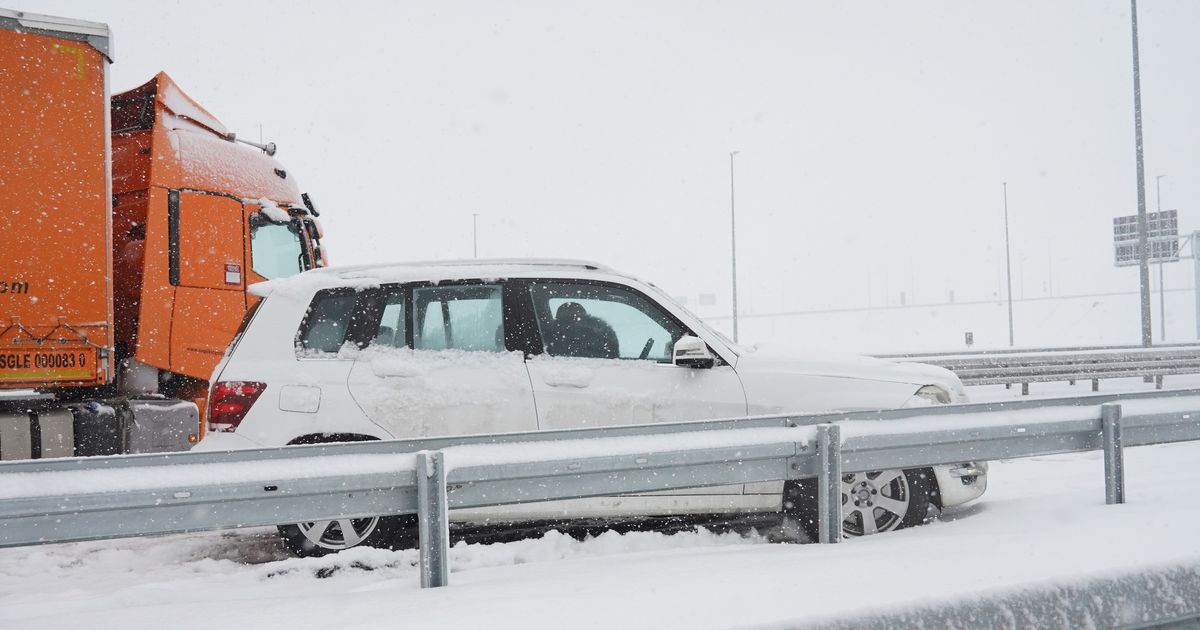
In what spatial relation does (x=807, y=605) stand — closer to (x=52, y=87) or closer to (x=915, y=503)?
(x=915, y=503)

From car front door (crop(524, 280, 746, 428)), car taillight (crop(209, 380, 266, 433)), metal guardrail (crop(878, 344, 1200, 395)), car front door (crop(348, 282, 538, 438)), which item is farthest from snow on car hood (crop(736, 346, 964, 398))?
metal guardrail (crop(878, 344, 1200, 395))

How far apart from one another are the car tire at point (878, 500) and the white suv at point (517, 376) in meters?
0.01

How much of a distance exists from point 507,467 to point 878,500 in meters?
2.52

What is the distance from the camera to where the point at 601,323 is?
5.38m

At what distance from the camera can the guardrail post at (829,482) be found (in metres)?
4.32

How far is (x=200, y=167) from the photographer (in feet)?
29.3

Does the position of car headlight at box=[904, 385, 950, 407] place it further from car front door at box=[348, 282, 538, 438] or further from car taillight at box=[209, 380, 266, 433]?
car taillight at box=[209, 380, 266, 433]

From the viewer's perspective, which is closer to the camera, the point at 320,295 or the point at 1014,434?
the point at 1014,434

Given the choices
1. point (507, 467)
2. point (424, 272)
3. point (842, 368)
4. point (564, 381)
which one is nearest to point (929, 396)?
point (842, 368)

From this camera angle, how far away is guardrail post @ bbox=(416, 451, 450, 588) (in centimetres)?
361

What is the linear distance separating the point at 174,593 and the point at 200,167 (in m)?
6.29

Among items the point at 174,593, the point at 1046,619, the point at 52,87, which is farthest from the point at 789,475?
the point at 52,87

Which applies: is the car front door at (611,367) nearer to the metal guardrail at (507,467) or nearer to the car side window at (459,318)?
the car side window at (459,318)

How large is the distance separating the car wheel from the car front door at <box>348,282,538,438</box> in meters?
0.53
